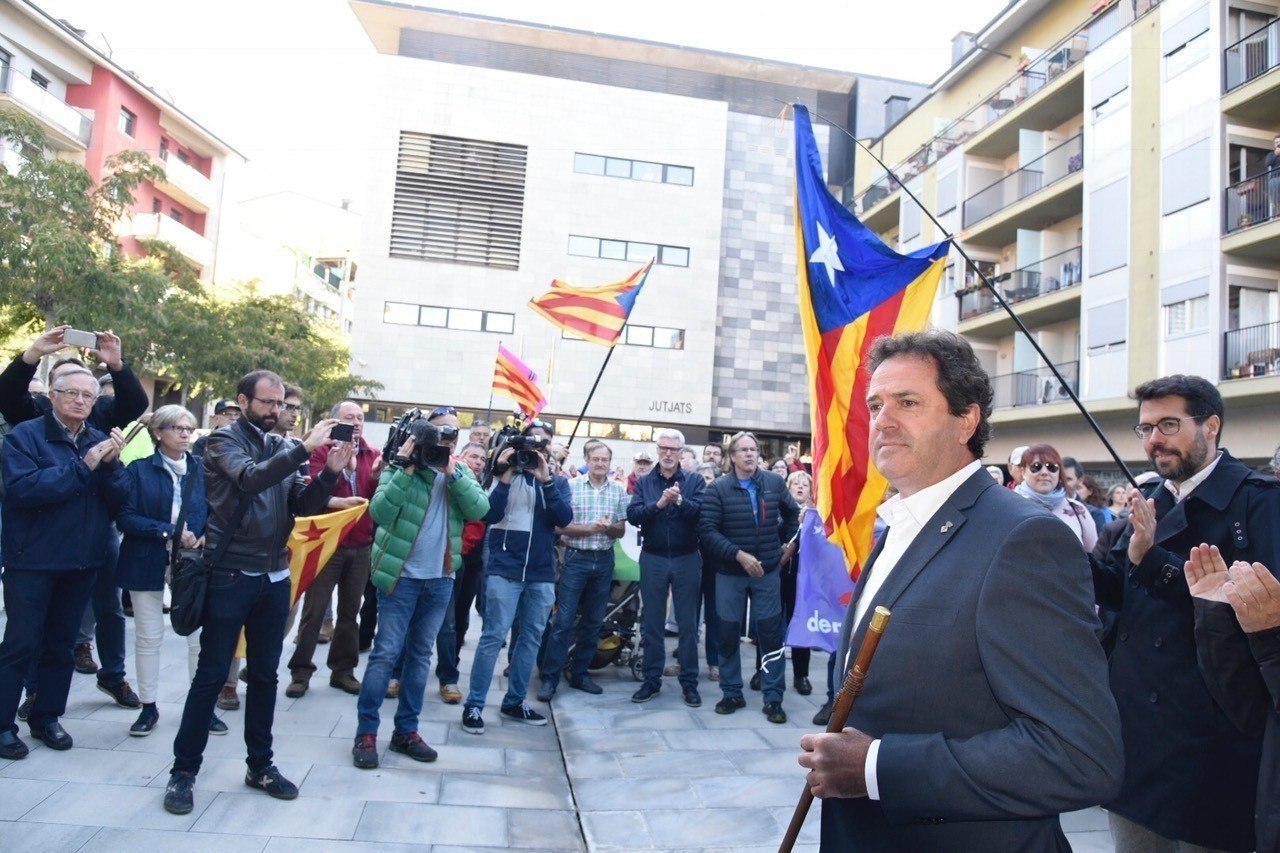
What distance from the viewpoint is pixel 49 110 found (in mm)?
27438

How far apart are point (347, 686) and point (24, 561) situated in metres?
2.71

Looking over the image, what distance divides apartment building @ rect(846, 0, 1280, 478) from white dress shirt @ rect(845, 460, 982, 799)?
685 inches

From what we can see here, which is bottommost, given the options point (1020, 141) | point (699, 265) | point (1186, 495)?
point (1186, 495)

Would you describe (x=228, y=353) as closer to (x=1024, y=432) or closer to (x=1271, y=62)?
(x=1024, y=432)

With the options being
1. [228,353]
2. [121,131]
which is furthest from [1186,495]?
[121,131]

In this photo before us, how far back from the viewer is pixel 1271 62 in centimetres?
1816

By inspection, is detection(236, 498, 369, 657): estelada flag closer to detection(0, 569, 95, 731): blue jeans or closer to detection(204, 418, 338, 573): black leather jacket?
detection(0, 569, 95, 731): blue jeans

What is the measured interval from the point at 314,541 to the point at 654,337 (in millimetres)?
27003

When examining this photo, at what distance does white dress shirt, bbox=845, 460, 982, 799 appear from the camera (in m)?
1.98

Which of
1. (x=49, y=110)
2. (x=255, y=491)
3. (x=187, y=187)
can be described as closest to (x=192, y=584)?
(x=255, y=491)

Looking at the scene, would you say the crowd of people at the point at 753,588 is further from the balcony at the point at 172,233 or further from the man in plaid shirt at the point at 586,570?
the balcony at the point at 172,233

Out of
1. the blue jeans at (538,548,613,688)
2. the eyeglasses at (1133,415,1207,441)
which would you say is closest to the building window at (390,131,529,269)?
the blue jeans at (538,548,613,688)

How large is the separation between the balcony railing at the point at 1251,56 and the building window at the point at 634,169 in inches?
724

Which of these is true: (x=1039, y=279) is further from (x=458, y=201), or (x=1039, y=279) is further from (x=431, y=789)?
(x=431, y=789)
